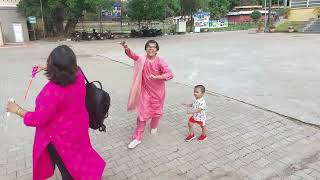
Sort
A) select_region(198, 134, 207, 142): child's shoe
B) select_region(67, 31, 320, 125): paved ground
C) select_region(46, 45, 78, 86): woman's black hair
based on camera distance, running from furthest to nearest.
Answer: select_region(67, 31, 320, 125): paved ground
select_region(198, 134, 207, 142): child's shoe
select_region(46, 45, 78, 86): woman's black hair

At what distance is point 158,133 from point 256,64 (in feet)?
23.1

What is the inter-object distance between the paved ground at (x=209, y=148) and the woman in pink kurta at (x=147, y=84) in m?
0.42

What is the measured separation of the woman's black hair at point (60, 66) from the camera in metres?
2.40

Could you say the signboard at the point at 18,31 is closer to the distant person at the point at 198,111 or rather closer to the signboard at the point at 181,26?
the signboard at the point at 181,26

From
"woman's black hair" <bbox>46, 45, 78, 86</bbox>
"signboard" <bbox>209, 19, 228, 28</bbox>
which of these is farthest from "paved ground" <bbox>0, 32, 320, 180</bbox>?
"signboard" <bbox>209, 19, 228, 28</bbox>

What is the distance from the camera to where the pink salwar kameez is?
14.0ft

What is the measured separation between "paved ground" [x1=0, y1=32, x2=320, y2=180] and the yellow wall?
2737 centimetres

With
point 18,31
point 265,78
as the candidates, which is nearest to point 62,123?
point 265,78

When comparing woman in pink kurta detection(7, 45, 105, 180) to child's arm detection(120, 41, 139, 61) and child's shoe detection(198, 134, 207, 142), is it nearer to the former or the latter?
child's arm detection(120, 41, 139, 61)

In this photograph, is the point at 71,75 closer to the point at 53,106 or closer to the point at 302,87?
the point at 53,106

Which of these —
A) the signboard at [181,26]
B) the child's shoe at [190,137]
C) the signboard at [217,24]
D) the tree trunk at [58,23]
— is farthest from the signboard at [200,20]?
the child's shoe at [190,137]

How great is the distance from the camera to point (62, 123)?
2572 mm

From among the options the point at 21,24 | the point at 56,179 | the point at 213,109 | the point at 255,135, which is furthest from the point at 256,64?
the point at 21,24

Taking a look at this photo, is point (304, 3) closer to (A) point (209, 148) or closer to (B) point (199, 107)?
(B) point (199, 107)
